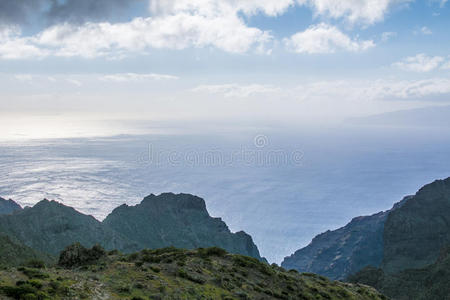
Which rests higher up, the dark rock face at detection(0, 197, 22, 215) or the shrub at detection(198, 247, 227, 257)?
the shrub at detection(198, 247, 227, 257)

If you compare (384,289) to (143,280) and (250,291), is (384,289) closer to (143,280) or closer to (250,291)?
(250,291)

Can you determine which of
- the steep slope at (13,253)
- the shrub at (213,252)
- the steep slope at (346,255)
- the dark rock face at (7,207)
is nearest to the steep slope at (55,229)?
→ the steep slope at (13,253)

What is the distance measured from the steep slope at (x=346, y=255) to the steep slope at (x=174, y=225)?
49185 mm

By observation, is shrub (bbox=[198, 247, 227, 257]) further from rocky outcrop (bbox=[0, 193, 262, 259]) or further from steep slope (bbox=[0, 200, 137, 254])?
steep slope (bbox=[0, 200, 137, 254])

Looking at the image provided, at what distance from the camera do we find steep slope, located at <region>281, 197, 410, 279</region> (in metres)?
167

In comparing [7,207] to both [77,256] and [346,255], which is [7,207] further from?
[346,255]

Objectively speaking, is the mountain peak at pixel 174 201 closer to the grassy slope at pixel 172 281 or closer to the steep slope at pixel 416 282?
the steep slope at pixel 416 282

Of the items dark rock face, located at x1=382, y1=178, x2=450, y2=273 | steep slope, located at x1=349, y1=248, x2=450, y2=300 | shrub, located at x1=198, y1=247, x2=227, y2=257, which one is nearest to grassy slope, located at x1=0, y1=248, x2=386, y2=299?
shrub, located at x1=198, y1=247, x2=227, y2=257

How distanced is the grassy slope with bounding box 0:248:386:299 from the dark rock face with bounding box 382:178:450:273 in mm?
111404

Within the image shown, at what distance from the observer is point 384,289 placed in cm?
8950

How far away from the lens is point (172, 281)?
83.7ft

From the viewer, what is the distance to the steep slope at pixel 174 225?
11881 centimetres

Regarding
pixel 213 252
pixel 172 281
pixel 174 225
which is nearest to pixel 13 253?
pixel 213 252

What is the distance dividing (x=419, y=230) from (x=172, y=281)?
150083 mm
